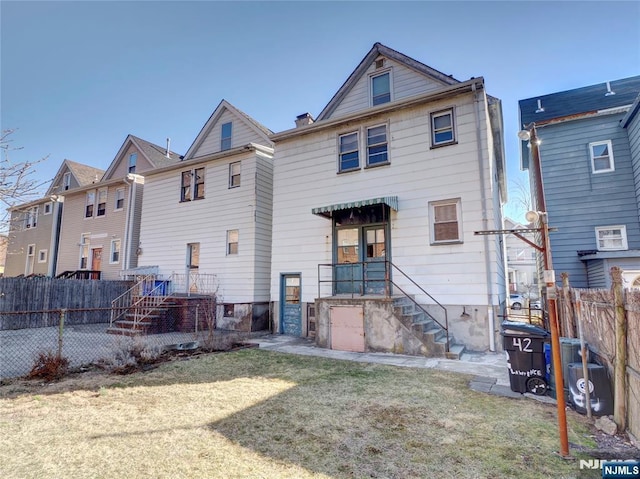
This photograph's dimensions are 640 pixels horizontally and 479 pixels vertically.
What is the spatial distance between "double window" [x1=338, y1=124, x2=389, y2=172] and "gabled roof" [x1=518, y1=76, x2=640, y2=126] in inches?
298

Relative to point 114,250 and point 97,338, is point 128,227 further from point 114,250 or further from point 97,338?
point 97,338

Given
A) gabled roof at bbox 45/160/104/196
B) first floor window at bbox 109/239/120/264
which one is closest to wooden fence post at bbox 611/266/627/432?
first floor window at bbox 109/239/120/264

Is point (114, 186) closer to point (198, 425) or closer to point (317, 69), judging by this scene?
point (317, 69)

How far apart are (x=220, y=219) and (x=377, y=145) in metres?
7.54

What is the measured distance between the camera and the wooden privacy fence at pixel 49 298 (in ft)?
42.2

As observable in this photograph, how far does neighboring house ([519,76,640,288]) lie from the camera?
11.6 meters

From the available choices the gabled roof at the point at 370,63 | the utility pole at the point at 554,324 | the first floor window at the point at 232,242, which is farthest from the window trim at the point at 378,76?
the utility pole at the point at 554,324

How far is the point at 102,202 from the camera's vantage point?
1955cm

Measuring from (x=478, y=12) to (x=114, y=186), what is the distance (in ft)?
64.5

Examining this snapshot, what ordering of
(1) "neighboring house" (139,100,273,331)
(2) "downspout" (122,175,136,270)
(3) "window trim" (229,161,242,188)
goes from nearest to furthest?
(1) "neighboring house" (139,100,273,331) < (3) "window trim" (229,161,242,188) < (2) "downspout" (122,175,136,270)

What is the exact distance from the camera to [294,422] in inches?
165

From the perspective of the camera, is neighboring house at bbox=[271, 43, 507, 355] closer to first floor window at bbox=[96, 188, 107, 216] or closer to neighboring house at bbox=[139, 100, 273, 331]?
neighboring house at bbox=[139, 100, 273, 331]

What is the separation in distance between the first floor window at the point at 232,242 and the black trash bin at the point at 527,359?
1103 centimetres

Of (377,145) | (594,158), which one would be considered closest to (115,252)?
(377,145)
